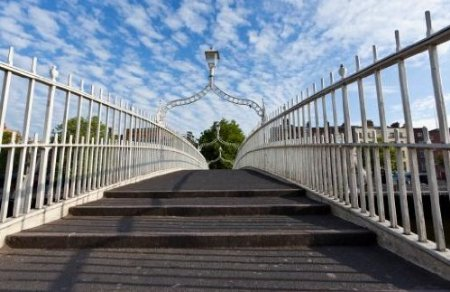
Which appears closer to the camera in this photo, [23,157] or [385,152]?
[385,152]

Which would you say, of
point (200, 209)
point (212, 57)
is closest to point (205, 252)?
point (200, 209)

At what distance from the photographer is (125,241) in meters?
3.15

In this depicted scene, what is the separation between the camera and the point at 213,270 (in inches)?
102

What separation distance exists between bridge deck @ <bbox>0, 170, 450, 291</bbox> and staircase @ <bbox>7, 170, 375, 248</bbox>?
0.03ft

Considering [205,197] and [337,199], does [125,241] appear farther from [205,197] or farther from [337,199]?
[337,199]

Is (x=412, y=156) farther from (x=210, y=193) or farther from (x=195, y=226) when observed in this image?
(x=210, y=193)

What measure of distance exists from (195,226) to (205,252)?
0.59 metres

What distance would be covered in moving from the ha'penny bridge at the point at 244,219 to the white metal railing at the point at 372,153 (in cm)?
1

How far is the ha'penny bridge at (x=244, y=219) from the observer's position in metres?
2.41

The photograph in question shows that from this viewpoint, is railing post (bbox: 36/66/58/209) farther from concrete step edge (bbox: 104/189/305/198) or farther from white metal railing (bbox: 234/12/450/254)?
white metal railing (bbox: 234/12/450/254)

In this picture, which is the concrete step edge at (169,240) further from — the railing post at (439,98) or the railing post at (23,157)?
the railing post at (439,98)

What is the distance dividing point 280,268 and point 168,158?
358 inches

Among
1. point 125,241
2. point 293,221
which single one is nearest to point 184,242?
point 125,241

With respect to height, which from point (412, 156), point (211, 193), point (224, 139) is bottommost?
point (211, 193)
